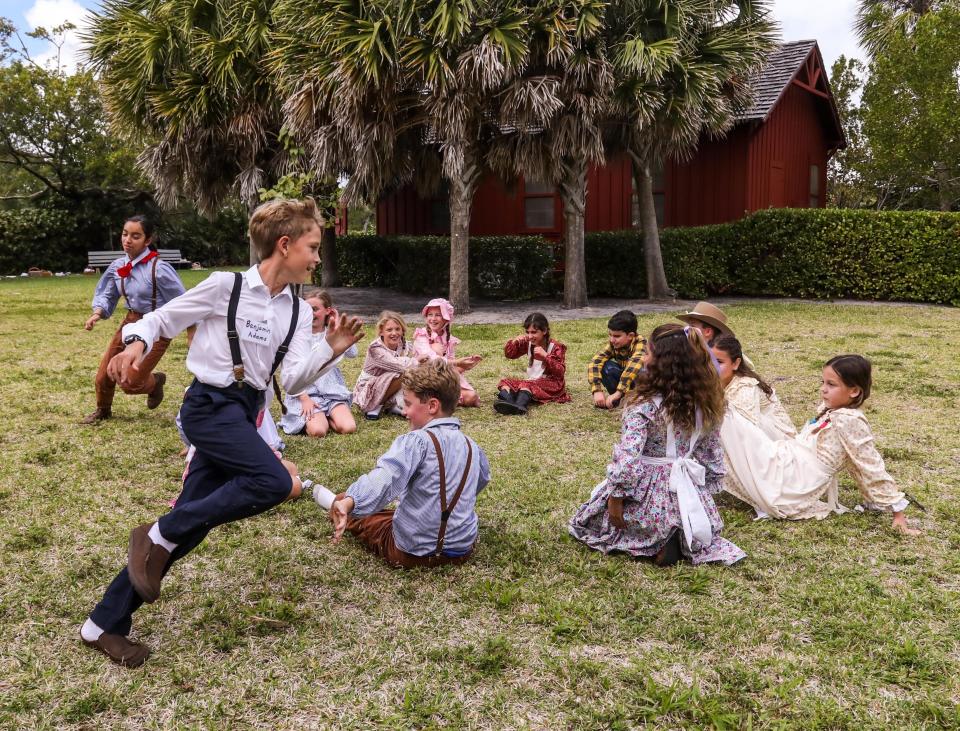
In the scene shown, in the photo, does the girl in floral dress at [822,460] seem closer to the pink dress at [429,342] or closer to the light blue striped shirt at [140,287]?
the pink dress at [429,342]

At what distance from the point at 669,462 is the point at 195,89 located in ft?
51.7

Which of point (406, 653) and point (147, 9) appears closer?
point (406, 653)

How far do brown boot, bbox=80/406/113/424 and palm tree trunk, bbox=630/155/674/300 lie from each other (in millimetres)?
12843

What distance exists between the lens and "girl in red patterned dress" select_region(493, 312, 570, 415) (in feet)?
26.0

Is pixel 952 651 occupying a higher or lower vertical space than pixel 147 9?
lower

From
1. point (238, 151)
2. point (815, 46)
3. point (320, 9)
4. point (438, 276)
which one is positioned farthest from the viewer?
point (815, 46)

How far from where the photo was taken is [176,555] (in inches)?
130

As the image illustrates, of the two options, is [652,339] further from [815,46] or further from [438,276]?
[815,46]

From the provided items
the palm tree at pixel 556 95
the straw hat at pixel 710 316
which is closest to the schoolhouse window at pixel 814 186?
the palm tree at pixel 556 95

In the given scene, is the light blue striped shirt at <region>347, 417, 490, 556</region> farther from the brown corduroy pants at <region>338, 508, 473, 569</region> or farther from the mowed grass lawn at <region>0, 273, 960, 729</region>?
the mowed grass lawn at <region>0, 273, 960, 729</region>

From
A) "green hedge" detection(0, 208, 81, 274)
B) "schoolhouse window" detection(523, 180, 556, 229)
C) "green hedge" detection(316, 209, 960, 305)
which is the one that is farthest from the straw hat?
"green hedge" detection(0, 208, 81, 274)

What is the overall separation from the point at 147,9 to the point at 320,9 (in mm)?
6678

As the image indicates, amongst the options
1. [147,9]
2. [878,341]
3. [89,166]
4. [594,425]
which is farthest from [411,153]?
[89,166]

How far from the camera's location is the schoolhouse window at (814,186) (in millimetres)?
24312
